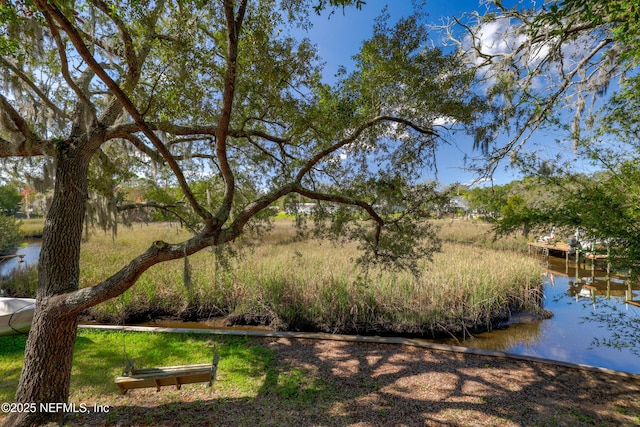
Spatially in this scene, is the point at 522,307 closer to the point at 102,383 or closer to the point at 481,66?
the point at 481,66

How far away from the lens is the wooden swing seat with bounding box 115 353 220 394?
2918 millimetres

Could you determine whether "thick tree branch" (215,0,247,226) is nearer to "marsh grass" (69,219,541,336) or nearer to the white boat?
"marsh grass" (69,219,541,336)

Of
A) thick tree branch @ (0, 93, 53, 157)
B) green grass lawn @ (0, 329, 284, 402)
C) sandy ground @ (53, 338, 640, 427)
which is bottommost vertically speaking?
green grass lawn @ (0, 329, 284, 402)

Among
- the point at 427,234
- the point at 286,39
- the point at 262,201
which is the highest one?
the point at 286,39

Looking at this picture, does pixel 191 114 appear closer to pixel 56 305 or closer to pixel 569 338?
pixel 56 305

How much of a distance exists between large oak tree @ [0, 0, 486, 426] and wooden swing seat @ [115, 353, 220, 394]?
68 centimetres

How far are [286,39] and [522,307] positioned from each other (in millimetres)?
8447

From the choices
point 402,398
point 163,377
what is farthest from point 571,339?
point 163,377

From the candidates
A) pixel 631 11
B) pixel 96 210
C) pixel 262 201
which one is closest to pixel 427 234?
pixel 262 201

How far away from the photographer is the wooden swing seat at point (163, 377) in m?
2.92

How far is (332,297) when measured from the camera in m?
A: 6.38

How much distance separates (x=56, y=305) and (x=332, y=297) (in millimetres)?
4771

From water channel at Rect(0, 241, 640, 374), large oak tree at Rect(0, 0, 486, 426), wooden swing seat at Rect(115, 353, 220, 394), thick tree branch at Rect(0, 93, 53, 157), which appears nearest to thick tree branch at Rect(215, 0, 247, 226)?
large oak tree at Rect(0, 0, 486, 426)

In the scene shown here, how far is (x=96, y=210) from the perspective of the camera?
4.80 m
